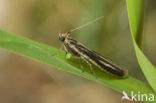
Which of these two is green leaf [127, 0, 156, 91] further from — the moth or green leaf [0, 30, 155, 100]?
the moth

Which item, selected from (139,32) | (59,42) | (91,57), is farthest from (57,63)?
(59,42)

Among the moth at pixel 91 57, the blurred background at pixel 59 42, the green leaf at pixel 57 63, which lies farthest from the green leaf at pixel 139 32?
the blurred background at pixel 59 42

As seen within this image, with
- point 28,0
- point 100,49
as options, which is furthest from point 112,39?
point 28,0

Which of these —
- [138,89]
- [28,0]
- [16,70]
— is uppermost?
[28,0]

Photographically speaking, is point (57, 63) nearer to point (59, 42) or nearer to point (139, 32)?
point (139, 32)

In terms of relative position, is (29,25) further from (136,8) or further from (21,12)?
(136,8)

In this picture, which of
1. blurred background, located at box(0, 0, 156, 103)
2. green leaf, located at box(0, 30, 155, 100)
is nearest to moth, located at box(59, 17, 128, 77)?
green leaf, located at box(0, 30, 155, 100)

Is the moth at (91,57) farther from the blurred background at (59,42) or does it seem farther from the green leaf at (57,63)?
the blurred background at (59,42)
